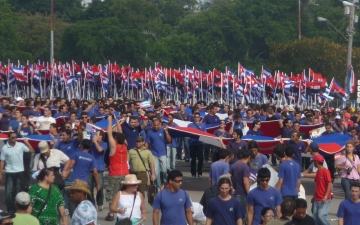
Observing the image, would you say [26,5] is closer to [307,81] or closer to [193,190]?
[307,81]

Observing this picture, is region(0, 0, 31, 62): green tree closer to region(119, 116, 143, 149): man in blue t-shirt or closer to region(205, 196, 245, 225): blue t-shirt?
region(119, 116, 143, 149): man in blue t-shirt

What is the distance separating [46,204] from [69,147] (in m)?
5.03

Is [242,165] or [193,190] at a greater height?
[242,165]

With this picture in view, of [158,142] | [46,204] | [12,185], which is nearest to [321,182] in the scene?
[46,204]

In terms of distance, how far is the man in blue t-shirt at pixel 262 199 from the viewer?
1186 cm

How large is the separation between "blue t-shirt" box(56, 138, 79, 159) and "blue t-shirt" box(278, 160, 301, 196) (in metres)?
3.69

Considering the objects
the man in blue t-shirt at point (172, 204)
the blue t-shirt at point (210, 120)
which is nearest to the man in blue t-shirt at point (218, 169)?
the man in blue t-shirt at point (172, 204)

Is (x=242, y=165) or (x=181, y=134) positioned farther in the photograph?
(x=181, y=134)

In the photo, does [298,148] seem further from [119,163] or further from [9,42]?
[9,42]

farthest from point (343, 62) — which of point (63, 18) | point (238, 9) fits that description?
point (63, 18)

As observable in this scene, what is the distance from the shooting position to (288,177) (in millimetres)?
13805

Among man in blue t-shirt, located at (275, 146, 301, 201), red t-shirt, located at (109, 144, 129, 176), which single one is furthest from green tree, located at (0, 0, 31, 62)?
man in blue t-shirt, located at (275, 146, 301, 201)

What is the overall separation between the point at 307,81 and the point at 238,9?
45390 millimetres

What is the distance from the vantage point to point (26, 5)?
315ft
